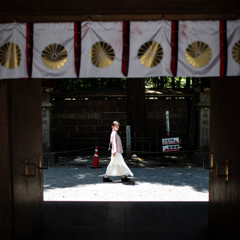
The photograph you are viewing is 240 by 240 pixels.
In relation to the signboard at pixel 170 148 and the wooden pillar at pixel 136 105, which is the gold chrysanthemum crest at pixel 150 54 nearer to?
the signboard at pixel 170 148

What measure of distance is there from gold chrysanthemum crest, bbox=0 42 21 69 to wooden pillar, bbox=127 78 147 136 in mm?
10598

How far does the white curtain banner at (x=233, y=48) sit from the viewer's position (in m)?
3.64

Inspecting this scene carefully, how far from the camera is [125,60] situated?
375cm

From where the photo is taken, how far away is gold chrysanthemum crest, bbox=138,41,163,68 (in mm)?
3750

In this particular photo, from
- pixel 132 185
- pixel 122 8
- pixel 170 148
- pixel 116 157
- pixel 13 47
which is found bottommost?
pixel 132 185

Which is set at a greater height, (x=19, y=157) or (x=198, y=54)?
(x=198, y=54)

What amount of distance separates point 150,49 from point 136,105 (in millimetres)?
10546

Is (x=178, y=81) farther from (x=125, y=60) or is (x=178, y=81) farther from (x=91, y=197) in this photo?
(x=125, y=60)

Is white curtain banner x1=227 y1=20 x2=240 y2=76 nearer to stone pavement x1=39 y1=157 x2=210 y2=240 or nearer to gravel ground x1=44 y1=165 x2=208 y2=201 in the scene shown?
stone pavement x1=39 y1=157 x2=210 y2=240

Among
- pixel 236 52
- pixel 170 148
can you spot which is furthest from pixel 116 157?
pixel 236 52

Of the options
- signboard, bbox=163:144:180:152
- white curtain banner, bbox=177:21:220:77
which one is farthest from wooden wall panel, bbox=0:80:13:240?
signboard, bbox=163:144:180:152

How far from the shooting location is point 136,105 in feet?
46.9

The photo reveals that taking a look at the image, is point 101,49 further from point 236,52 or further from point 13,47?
point 236,52

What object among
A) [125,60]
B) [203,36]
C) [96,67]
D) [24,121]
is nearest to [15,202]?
[24,121]
